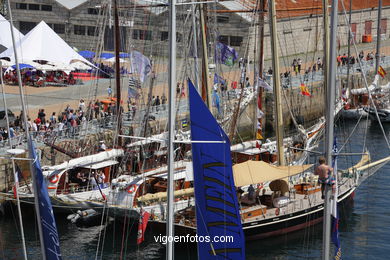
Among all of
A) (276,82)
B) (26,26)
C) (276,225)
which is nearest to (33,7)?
(26,26)

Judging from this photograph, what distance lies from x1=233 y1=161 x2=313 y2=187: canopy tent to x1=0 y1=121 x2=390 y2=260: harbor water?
10.2 ft

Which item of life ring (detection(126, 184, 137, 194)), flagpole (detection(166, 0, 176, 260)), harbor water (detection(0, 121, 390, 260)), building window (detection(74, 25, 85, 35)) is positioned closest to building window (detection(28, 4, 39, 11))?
building window (detection(74, 25, 85, 35))

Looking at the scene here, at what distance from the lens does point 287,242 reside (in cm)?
3272

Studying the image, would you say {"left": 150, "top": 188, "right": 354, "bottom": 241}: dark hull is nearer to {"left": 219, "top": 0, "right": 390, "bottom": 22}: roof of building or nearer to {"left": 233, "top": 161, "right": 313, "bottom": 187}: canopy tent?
{"left": 233, "top": 161, "right": 313, "bottom": 187}: canopy tent

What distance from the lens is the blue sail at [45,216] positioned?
1870cm

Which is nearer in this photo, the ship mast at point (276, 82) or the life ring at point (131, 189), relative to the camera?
the ship mast at point (276, 82)

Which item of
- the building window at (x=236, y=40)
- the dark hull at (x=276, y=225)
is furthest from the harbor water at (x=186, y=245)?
the building window at (x=236, y=40)

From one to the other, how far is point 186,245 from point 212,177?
43.1 ft

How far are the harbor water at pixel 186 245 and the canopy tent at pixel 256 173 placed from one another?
10.2ft

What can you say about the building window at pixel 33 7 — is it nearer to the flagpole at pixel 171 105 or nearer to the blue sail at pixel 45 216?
the blue sail at pixel 45 216

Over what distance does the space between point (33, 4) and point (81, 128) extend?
32822 mm

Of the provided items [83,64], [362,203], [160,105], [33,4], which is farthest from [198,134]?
[33,4]

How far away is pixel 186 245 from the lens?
104ft

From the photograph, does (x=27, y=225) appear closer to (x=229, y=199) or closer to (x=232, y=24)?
(x=229, y=199)
